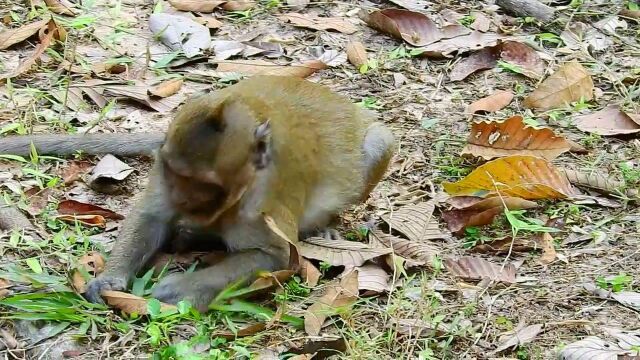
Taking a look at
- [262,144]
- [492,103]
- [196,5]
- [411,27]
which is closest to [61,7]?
[196,5]

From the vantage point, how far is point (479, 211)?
5.41m

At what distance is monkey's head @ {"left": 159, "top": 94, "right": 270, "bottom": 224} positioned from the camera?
4324mm

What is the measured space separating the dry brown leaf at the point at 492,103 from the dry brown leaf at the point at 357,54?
2.73ft

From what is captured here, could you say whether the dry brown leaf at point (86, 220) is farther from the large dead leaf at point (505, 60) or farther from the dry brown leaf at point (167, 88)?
the large dead leaf at point (505, 60)

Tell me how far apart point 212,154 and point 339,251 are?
98 cm

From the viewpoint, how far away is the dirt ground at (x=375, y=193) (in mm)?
4316

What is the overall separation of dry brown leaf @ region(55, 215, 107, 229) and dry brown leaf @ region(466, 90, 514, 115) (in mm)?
2450

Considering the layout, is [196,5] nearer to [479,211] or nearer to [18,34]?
[18,34]

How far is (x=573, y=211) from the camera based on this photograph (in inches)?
215

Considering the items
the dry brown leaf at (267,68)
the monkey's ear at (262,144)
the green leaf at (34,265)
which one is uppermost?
the monkey's ear at (262,144)

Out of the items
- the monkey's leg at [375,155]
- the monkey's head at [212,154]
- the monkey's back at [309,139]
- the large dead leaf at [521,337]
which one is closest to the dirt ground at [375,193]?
the large dead leaf at [521,337]

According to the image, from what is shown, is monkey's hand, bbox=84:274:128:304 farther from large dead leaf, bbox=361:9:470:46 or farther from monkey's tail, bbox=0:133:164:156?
large dead leaf, bbox=361:9:470:46

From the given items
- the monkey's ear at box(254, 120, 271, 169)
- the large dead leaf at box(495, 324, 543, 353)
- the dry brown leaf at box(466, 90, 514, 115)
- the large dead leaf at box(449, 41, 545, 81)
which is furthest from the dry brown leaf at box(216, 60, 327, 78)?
the large dead leaf at box(495, 324, 543, 353)

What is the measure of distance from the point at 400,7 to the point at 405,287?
3449 mm
